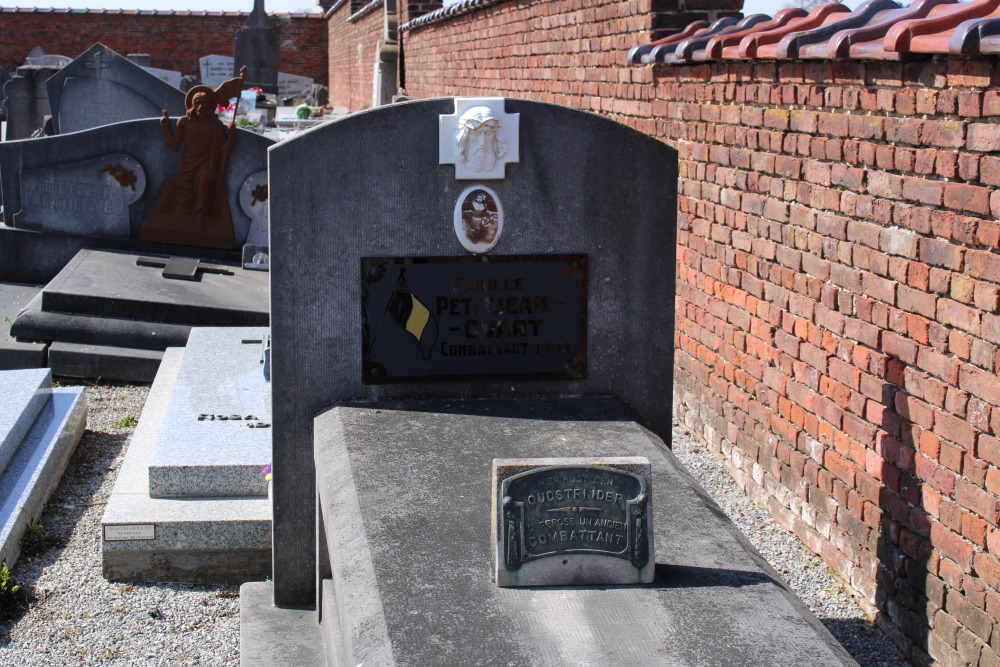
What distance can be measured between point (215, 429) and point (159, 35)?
1122 inches

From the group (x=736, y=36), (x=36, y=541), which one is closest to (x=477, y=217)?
(x=736, y=36)

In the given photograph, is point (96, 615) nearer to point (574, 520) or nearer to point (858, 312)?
point (574, 520)

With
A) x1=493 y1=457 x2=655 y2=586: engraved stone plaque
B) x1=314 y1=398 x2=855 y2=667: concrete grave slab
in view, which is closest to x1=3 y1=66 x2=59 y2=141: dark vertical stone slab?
x1=314 y1=398 x2=855 y2=667: concrete grave slab

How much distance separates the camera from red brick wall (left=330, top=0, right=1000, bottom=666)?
3.24 metres

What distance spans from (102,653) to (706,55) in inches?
137

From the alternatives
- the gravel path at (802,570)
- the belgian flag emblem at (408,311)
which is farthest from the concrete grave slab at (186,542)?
the gravel path at (802,570)

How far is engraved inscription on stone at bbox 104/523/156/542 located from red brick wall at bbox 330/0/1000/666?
2.41m

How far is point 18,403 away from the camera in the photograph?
5016 millimetres

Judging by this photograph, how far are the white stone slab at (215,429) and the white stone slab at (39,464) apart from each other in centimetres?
52

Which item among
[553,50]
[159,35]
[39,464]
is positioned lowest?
[39,464]

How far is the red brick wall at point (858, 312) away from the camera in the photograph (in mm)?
3240

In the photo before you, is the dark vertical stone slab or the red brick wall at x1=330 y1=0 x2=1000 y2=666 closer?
the red brick wall at x1=330 y1=0 x2=1000 y2=666

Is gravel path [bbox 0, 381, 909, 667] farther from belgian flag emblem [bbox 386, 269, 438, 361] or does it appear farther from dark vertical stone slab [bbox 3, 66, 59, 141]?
dark vertical stone slab [bbox 3, 66, 59, 141]

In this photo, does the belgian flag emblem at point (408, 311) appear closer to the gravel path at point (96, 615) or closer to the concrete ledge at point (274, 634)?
the concrete ledge at point (274, 634)
